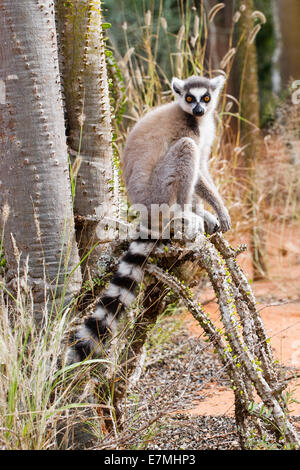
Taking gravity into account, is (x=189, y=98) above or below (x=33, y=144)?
above

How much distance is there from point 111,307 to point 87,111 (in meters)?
1.18

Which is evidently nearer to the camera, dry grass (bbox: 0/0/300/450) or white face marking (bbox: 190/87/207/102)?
dry grass (bbox: 0/0/300/450)

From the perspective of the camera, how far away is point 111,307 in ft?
8.11

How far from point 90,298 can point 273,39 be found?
12.4 metres

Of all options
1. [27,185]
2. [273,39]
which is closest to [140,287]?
[27,185]

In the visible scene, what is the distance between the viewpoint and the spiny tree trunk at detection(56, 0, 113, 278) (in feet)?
9.80

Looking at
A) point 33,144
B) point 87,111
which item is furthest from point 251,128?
point 33,144

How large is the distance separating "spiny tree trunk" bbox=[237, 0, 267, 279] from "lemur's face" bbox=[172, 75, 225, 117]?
6.21 ft

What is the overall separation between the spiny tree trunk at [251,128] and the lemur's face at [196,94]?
6.21 feet

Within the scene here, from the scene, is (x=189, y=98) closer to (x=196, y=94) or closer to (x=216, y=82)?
(x=196, y=94)

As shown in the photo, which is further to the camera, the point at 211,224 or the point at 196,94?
the point at 196,94

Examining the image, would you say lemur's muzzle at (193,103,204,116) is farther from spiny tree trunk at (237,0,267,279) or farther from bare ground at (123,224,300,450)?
spiny tree trunk at (237,0,267,279)

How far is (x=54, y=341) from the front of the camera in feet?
7.03

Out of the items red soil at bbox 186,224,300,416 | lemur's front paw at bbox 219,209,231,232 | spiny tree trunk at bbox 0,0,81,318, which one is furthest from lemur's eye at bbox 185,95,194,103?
spiny tree trunk at bbox 0,0,81,318
